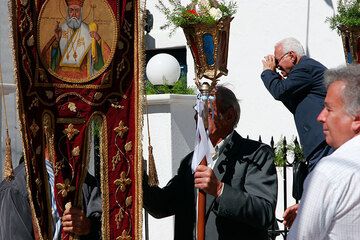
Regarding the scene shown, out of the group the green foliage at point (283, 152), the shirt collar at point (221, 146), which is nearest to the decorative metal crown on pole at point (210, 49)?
the shirt collar at point (221, 146)

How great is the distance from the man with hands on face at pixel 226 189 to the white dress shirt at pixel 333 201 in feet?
4.99

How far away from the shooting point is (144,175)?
19.8 ft

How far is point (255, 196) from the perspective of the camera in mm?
Answer: 5625

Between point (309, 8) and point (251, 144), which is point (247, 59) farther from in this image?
point (251, 144)

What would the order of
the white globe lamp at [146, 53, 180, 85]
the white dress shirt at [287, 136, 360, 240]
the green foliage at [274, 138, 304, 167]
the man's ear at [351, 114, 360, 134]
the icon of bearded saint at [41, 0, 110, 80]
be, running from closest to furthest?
the white dress shirt at [287, 136, 360, 240] < the man's ear at [351, 114, 360, 134] < the icon of bearded saint at [41, 0, 110, 80] < the green foliage at [274, 138, 304, 167] < the white globe lamp at [146, 53, 180, 85]

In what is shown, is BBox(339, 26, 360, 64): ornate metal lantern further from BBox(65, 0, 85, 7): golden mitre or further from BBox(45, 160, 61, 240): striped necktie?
BBox(45, 160, 61, 240): striped necktie

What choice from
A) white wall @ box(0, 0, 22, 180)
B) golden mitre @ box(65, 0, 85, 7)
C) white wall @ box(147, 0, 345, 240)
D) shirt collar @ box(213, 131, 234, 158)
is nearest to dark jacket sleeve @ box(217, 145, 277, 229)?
shirt collar @ box(213, 131, 234, 158)

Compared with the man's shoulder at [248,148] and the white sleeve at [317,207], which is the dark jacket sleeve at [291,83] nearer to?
the man's shoulder at [248,148]

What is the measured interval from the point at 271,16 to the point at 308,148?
5.48m

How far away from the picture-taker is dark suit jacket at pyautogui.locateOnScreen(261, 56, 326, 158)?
22.7 ft

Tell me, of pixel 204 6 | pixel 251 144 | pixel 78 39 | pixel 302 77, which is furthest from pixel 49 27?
pixel 302 77

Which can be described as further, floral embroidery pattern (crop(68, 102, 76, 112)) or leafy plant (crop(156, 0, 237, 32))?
leafy plant (crop(156, 0, 237, 32))

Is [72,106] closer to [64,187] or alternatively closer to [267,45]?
[64,187]

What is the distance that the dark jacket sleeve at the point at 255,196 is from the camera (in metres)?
5.50
